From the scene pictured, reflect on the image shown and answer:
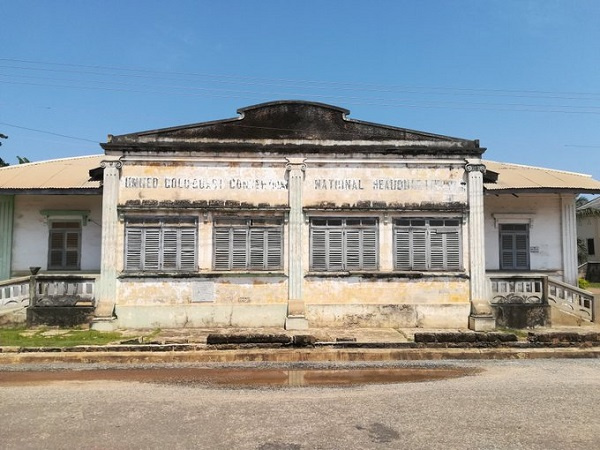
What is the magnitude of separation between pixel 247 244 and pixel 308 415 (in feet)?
24.1

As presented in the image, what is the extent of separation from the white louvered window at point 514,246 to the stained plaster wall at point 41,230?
501 inches

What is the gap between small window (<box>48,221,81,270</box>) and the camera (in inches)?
596

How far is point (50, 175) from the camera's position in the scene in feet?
51.8

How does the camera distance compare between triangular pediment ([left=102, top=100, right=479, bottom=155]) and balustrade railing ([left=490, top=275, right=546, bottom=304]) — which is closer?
triangular pediment ([left=102, top=100, right=479, bottom=155])

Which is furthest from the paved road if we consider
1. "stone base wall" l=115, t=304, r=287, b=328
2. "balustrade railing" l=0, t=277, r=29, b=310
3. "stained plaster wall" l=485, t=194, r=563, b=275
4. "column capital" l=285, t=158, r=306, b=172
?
"stained plaster wall" l=485, t=194, r=563, b=275

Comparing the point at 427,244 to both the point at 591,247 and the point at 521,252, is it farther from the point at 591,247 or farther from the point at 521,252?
the point at 591,247

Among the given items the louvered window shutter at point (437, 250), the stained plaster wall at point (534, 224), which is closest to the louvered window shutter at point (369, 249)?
the louvered window shutter at point (437, 250)

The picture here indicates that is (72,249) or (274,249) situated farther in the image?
(72,249)

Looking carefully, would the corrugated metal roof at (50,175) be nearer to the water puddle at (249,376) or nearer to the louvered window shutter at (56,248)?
the louvered window shutter at (56,248)

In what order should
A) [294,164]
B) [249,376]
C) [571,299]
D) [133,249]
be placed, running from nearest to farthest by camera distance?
[249,376], [133,249], [294,164], [571,299]

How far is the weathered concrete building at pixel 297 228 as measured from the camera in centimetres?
1257

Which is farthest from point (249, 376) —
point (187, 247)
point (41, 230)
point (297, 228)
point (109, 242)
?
point (41, 230)

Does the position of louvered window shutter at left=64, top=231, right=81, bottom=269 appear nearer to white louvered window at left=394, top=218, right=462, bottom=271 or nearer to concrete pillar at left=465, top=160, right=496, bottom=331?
white louvered window at left=394, top=218, right=462, bottom=271

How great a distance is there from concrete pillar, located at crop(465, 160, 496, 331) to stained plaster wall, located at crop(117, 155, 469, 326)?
6.9 inches
